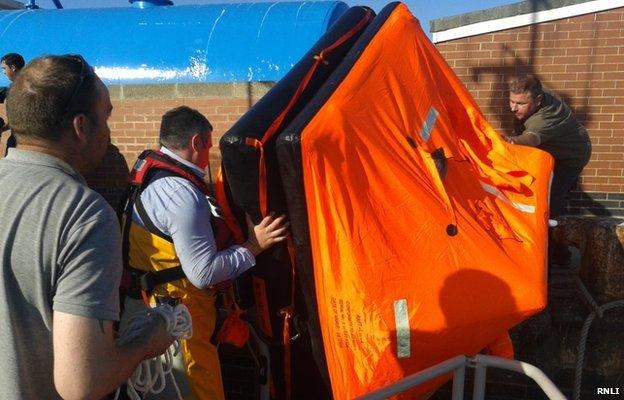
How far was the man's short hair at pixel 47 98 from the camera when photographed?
1376 millimetres

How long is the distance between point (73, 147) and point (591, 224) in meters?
3.60

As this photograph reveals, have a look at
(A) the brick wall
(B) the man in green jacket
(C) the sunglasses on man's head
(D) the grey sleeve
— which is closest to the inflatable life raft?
(C) the sunglasses on man's head

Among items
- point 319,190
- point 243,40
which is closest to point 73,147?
point 319,190

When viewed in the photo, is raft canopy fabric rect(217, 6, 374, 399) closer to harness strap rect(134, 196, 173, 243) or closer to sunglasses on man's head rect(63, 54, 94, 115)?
harness strap rect(134, 196, 173, 243)

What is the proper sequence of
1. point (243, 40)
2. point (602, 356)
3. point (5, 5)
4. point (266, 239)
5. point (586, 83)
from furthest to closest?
1. point (5, 5)
2. point (586, 83)
3. point (243, 40)
4. point (602, 356)
5. point (266, 239)

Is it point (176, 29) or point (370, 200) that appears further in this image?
point (176, 29)

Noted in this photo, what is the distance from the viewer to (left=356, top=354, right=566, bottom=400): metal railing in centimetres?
190

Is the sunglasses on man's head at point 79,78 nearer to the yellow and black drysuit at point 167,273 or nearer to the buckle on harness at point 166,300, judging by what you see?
the yellow and black drysuit at point 167,273

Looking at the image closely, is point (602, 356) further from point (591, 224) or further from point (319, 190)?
point (319, 190)

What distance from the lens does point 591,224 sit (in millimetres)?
3787

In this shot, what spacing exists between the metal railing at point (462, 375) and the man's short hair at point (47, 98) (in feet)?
4.31

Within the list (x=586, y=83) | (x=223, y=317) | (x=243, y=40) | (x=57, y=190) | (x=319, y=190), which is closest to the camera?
(x=57, y=190)

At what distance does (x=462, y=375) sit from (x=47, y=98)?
6.21 ft

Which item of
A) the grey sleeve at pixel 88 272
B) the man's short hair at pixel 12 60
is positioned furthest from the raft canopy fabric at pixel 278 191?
the man's short hair at pixel 12 60
